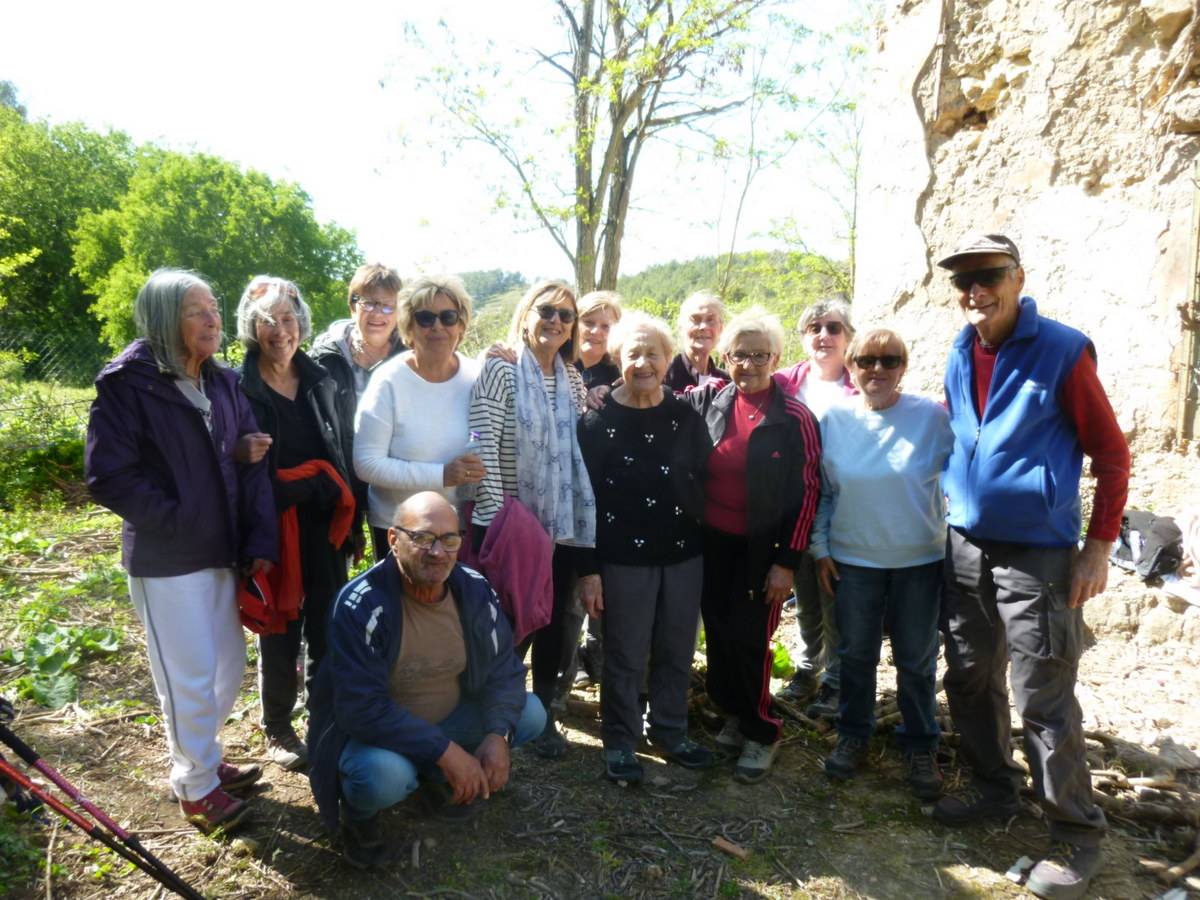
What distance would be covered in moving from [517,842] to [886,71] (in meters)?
5.49

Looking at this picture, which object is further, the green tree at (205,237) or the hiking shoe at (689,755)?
the green tree at (205,237)

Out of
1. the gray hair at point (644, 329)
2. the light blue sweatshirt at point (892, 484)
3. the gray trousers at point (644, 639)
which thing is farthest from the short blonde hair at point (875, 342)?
the gray trousers at point (644, 639)

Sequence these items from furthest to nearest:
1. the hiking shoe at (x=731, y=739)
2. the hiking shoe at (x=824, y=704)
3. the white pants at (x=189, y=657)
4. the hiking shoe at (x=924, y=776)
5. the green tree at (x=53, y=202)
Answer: the green tree at (x=53, y=202)
the hiking shoe at (x=824, y=704)
the hiking shoe at (x=731, y=739)
the hiking shoe at (x=924, y=776)
the white pants at (x=189, y=657)

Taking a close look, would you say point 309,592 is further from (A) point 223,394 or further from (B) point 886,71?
(B) point 886,71

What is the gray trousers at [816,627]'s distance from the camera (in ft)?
13.2

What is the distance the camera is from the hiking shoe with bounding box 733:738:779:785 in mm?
3465

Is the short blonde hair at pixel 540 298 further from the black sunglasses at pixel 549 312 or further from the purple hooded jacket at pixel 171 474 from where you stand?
the purple hooded jacket at pixel 171 474

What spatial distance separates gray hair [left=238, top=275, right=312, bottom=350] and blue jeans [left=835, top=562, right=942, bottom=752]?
260cm

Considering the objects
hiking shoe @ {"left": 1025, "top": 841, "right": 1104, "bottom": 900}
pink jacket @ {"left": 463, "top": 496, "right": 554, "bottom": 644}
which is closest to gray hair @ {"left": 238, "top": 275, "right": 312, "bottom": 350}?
pink jacket @ {"left": 463, "top": 496, "right": 554, "bottom": 644}

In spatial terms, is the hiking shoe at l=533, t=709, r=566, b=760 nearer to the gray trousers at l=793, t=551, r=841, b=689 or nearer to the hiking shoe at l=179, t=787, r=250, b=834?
the hiking shoe at l=179, t=787, r=250, b=834

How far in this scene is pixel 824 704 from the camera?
161 inches

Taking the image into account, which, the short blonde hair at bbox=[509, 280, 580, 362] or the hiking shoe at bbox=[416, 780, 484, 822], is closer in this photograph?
the hiking shoe at bbox=[416, 780, 484, 822]

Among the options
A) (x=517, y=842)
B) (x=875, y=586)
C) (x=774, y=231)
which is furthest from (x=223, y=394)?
(x=774, y=231)

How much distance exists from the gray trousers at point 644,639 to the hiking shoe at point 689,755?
4.2 inches
